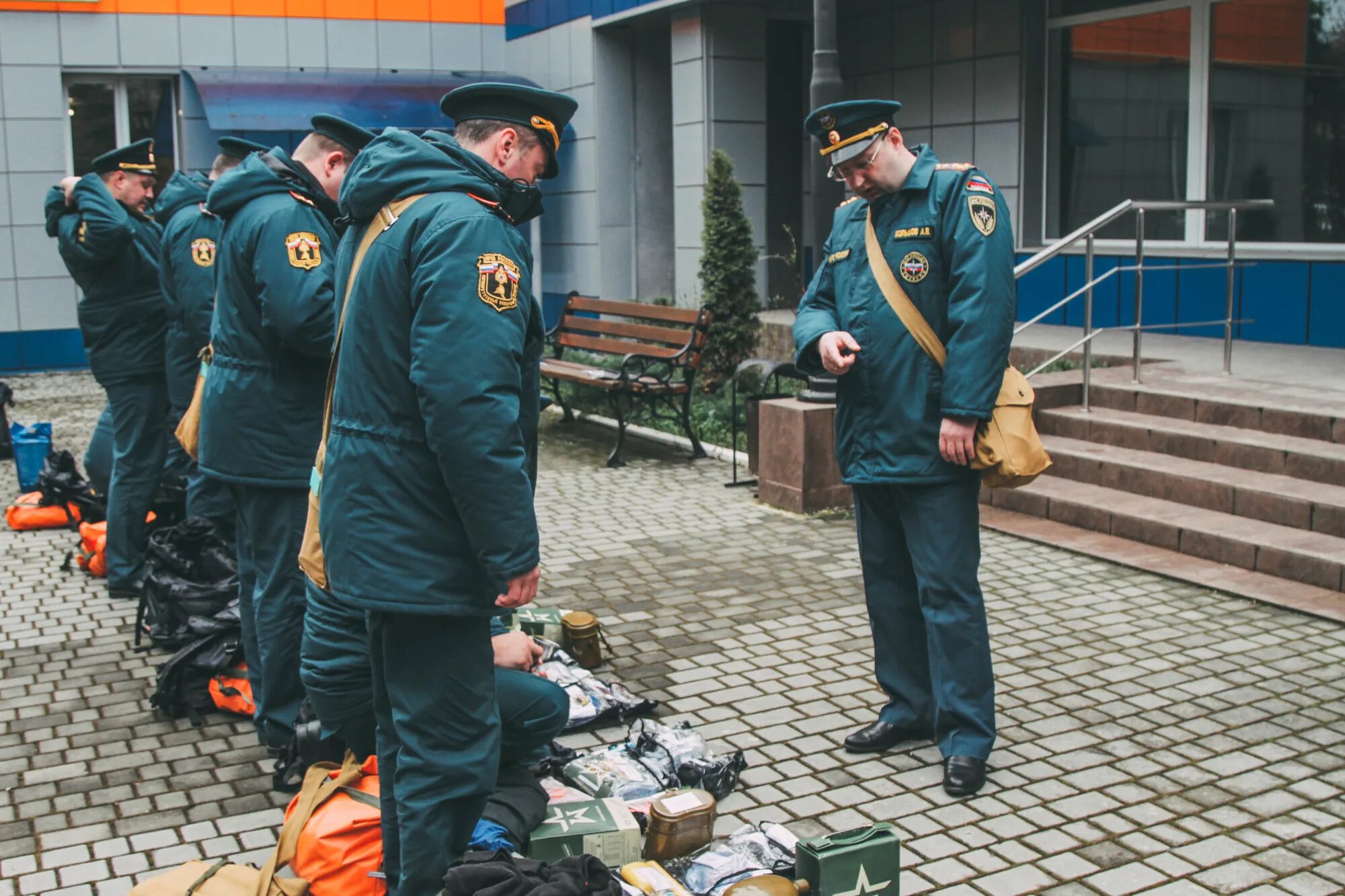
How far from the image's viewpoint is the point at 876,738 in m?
4.69

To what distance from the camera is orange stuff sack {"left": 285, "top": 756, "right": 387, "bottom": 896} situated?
11.9ft

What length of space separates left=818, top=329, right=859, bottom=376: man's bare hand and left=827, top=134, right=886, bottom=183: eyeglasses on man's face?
52cm

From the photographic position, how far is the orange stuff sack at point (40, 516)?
842 centimetres

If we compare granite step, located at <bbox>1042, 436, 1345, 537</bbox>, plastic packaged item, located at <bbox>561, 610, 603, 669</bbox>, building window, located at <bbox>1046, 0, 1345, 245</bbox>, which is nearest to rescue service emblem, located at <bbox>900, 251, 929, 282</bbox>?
plastic packaged item, located at <bbox>561, 610, 603, 669</bbox>

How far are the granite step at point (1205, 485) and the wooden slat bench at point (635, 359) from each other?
2.92m

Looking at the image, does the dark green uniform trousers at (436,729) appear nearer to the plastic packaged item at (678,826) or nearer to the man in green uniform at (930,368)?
the plastic packaged item at (678,826)

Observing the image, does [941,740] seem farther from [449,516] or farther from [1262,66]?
[1262,66]

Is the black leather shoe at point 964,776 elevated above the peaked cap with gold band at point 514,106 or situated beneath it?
situated beneath

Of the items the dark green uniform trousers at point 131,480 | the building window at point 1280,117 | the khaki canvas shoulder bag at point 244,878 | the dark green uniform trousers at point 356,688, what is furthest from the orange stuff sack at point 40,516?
the building window at point 1280,117

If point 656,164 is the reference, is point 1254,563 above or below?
below

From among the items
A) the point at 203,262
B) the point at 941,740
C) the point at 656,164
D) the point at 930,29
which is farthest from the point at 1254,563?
the point at 656,164

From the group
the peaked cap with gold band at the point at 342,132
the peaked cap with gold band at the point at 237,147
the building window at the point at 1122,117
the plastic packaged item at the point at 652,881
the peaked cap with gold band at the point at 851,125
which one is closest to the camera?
the plastic packaged item at the point at 652,881

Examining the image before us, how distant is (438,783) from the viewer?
130 inches

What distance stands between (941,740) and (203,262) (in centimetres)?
384
